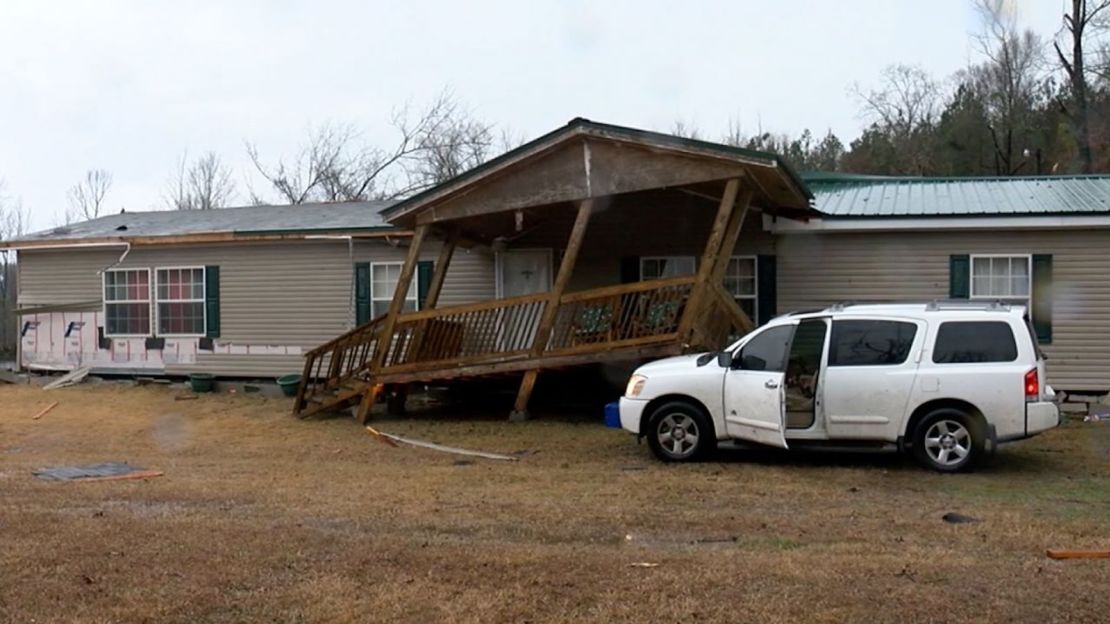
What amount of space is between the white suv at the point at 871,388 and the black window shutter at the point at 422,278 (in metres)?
7.37

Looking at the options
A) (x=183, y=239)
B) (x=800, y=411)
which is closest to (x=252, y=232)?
(x=183, y=239)

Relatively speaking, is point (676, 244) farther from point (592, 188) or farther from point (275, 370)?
point (275, 370)

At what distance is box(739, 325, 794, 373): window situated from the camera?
31.4 ft

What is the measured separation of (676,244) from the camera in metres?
15.4

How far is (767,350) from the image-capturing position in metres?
9.77

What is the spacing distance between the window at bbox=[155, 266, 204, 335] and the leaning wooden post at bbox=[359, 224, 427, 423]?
578cm

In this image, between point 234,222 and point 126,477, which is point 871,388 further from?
point 234,222

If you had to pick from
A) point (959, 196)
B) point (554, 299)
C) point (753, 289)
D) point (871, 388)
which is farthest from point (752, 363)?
point (959, 196)

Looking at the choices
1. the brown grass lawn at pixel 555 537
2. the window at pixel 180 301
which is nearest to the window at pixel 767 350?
the brown grass lawn at pixel 555 537

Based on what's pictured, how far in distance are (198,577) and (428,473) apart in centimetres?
446

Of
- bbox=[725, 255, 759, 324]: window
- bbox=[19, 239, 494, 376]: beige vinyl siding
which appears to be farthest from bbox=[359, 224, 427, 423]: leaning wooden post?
bbox=[725, 255, 759, 324]: window

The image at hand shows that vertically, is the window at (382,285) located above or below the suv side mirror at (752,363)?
above

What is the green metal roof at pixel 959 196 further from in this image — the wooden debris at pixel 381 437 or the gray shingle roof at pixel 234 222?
the gray shingle roof at pixel 234 222

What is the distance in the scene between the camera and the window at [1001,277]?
13977mm
